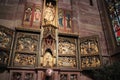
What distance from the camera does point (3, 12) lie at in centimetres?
721

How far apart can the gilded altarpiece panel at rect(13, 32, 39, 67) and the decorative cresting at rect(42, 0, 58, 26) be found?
112 cm

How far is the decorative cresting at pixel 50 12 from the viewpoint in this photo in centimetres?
753

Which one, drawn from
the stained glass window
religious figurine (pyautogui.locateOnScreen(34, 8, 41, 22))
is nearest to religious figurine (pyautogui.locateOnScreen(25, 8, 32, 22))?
religious figurine (pyautogui.locateOnScreen(34, 8, 41, 22))

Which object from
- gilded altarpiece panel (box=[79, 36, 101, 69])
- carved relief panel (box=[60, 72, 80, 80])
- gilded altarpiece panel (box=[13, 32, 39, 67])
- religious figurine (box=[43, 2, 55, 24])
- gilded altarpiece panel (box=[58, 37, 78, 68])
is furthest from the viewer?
religious figurine (box=[43, 2, 55, 24])

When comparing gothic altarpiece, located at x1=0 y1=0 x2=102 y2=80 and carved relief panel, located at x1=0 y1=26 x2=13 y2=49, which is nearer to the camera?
carved relief panel, located at x1=0 y1=26 x2=13 y2=49

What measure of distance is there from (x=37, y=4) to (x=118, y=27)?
5292 millimetres

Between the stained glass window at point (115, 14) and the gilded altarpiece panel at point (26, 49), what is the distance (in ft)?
15.9

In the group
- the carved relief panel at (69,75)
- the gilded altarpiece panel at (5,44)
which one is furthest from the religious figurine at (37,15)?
the carved relief panel at (69,75)

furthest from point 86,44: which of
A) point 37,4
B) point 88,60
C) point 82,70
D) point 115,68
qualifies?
point 37,4

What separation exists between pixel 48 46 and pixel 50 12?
226 cm

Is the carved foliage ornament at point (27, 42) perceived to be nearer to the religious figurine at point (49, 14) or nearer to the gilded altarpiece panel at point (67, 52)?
the religious figurine at point (49, 14)

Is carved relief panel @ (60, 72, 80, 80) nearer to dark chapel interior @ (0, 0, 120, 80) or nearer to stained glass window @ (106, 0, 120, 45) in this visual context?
dark chapel interior @ (0, 0, 120, 80)

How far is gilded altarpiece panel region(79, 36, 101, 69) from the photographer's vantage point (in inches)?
267

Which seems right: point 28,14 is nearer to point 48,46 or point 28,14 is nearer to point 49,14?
point 49,14
